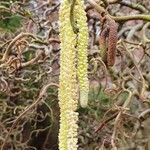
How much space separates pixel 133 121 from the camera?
9.47 feet

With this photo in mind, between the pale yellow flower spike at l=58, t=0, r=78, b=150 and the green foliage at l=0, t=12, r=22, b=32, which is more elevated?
the green foliage at l=0, t=12, r=22, b=32

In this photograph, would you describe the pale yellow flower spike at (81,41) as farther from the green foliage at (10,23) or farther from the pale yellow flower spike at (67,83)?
the green foliage at (10,23)

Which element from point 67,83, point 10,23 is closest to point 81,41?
point 67,83

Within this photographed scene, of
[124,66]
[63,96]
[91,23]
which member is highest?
[91,23]

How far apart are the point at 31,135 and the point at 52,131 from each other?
147 millimetres

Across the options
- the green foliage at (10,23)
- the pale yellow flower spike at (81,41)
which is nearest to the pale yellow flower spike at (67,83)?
the pale yellow flower spike at (81,41)

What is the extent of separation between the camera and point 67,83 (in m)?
0.93

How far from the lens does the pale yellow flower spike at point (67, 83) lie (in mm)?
908

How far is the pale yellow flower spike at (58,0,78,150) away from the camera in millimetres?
908

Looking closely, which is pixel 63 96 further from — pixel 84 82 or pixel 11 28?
pixel 11 28

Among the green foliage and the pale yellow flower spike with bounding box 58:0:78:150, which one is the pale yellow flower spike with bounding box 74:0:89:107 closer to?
the pale yellow flower spike with bounding box 58:0:78:150

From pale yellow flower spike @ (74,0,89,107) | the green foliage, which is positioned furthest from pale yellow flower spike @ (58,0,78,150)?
the green foliage

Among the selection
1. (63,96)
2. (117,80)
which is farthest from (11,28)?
(63,96)

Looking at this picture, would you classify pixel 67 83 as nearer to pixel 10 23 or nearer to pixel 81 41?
pixel 81 41
